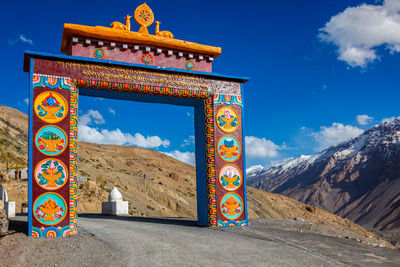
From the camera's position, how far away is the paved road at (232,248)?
26.5 ft

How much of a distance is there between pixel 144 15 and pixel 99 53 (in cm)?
256

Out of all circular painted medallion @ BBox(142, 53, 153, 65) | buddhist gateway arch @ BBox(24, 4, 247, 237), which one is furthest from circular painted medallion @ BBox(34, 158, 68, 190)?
circular painted medallion @ BBox(142, 53, 153, 65)

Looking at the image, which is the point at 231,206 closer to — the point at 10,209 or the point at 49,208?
the point at 49,208

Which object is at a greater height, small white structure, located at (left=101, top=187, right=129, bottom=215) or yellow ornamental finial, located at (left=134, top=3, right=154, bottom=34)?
yellow ornamental finial, located at (left=134, top=3, right=154, bottom=34)

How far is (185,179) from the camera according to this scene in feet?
223

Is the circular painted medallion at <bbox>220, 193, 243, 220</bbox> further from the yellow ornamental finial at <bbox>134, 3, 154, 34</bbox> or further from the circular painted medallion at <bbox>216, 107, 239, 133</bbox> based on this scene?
the yellow ornamental finial at <bbox>134, 3, 154, 34</bbox>

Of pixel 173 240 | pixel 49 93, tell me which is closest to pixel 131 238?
pixel 173 240

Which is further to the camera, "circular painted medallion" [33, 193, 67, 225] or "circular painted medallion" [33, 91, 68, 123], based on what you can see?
"circular painted medallion" [33, 91, 68, 123]

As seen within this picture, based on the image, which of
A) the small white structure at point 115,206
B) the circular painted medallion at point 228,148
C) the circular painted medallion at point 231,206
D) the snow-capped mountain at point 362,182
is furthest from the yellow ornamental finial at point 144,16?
the snow-capped mountain at point 362,182

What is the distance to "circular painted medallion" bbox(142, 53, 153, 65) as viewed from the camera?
13109 mm

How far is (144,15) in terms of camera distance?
13.9 meters

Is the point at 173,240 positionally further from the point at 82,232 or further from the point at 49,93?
the point at 49,93

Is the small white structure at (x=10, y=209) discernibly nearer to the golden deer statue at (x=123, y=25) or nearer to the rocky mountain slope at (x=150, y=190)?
the golden deer statue at (x=123, y=25)

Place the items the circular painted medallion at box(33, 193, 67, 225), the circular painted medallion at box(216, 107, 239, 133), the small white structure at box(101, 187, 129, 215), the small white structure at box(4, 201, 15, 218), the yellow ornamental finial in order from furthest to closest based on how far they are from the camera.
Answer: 1. the small white structure at box(101, 187, 129, 215)
2. the small white structure at box(4, 201, 15, 218)
3. the yellow ornamental finial
4. the circular painted medallion at box(216, 107, 239, 133)
5. the circular painted medallion at box(33, 193, 67, 225)
